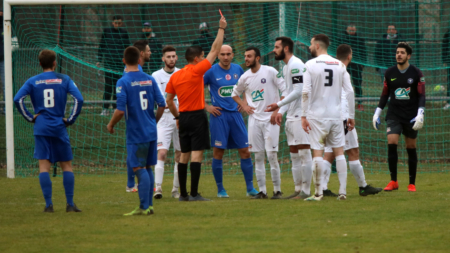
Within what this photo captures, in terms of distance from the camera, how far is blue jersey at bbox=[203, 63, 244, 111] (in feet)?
30.1

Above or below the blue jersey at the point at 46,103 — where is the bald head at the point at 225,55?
above

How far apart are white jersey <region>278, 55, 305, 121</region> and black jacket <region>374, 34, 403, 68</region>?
Result: 6.33 m

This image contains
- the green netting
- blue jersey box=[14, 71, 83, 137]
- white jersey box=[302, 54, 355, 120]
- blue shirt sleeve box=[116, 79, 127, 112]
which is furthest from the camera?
the green netting

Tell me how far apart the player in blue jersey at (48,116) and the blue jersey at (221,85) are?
229 centimetres

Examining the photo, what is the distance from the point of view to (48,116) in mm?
7473

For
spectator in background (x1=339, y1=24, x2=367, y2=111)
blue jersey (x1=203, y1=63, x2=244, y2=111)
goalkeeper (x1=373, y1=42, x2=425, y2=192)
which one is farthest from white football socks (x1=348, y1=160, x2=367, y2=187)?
spectator in background (x1=339, y1=24, x2=367, y2=111)

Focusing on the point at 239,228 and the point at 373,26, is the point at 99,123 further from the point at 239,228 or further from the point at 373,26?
the point at 239,228

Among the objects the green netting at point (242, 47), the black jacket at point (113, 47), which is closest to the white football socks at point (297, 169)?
the green netting at point (242, 47)

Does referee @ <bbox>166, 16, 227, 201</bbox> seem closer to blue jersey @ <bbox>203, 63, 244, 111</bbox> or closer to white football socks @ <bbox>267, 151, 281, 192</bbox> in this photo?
blue jersey @ <bbox>203, 63, 244, 111</bbox>

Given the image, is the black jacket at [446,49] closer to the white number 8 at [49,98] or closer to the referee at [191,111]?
the referee at [191,111]

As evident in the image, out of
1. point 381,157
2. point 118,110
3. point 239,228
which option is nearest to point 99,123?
point 381,157

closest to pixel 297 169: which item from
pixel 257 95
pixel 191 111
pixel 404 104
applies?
pixel 257 95

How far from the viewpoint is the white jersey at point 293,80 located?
858cm

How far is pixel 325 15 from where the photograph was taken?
14.0 meters
